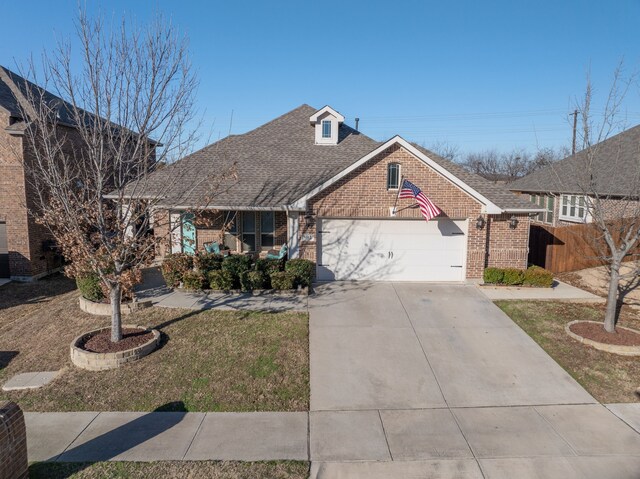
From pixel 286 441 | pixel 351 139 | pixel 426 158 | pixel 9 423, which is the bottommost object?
pixel 286 441

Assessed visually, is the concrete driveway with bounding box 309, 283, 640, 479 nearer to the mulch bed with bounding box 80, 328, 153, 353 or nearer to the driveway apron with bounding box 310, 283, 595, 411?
the driveway apron with bounding box 310, 283, 595, 411

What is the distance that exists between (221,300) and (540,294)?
9764 mm

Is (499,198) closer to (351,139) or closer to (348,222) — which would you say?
(348,222)

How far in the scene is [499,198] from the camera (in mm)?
15508

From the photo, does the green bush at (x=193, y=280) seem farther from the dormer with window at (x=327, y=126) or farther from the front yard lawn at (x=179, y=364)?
the dormer with window at (x=327, y=126)

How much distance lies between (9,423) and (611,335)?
38.3 feet

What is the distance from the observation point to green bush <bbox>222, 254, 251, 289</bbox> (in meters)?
13.8

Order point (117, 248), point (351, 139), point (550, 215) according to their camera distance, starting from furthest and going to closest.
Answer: point (550, 215) → point (351, 139) → point (117, 248)

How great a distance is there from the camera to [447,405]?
788cm

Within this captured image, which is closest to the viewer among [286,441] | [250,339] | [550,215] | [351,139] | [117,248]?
[286,441]

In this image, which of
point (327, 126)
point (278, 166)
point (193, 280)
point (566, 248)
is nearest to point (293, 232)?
point (193, 280)

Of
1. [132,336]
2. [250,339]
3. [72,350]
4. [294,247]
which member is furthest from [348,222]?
[72,350]

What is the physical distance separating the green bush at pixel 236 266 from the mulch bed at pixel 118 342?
3657 millimetres

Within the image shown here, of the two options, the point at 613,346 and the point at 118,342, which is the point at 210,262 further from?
the point at 613,346
